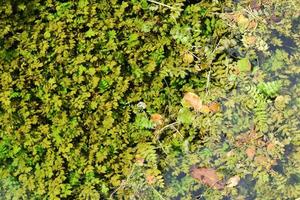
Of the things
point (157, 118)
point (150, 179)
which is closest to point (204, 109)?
point (157, 118)

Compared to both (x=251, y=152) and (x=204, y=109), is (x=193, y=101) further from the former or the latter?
(x=251, y=152)

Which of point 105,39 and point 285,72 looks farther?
point 285,72

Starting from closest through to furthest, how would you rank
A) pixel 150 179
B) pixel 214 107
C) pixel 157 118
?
pixel 150 179, pixel 157 118, pixel 214 107

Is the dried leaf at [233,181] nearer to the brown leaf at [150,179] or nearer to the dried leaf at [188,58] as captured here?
the brown leaf at [150,179]

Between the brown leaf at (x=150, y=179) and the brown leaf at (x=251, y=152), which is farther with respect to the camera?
the brown leaf at (x=251, y=152)

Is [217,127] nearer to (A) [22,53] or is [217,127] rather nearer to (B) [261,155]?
(B) [261,155]

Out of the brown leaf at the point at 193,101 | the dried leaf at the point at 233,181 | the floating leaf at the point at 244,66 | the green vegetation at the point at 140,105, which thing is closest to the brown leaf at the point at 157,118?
the green vegetation at the point at 140,105

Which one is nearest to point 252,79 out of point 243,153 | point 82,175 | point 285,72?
point 285,72
